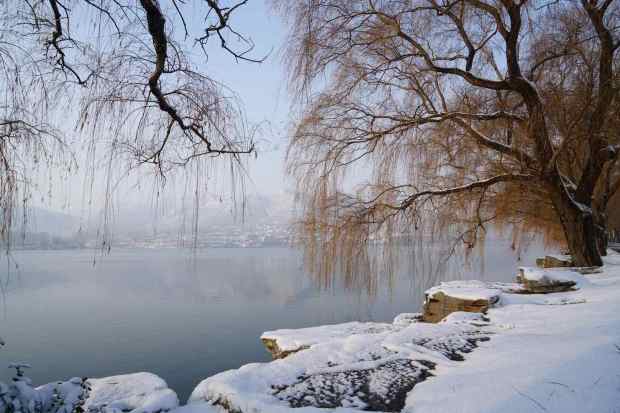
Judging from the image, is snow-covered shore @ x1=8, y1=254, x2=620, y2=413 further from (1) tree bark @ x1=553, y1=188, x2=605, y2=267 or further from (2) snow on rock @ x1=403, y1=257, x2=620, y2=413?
(1) tree bark @ x1=553, y1=188, x2=605, y2=267

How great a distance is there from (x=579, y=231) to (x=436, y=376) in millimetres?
4719

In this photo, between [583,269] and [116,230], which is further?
[583,269]

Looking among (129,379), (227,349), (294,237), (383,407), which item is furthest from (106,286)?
(383,407)

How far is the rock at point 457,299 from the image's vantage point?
14.1ft

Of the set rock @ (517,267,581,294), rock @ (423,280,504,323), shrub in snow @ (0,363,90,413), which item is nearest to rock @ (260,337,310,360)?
rock @ (423,280,504,323)

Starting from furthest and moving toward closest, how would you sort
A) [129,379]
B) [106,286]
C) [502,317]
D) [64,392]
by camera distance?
[106,286] → [502,317] → [129,379] → [64,392]

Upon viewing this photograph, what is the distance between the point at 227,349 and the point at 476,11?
8.08 m

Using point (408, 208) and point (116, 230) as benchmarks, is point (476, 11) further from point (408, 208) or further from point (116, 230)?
point (116, 230)

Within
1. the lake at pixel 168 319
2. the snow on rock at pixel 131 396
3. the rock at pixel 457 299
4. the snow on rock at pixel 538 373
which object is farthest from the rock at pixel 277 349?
the rock at pixel 457 299

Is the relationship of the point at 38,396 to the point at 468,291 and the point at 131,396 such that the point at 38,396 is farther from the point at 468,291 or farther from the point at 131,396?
the point at 468,291

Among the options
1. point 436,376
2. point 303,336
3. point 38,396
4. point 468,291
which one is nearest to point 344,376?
point 436,376

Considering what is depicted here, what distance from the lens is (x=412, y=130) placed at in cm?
496

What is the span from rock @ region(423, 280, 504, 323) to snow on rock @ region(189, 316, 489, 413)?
1439mm

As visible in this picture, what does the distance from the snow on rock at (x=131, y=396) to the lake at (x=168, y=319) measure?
2516 mm
